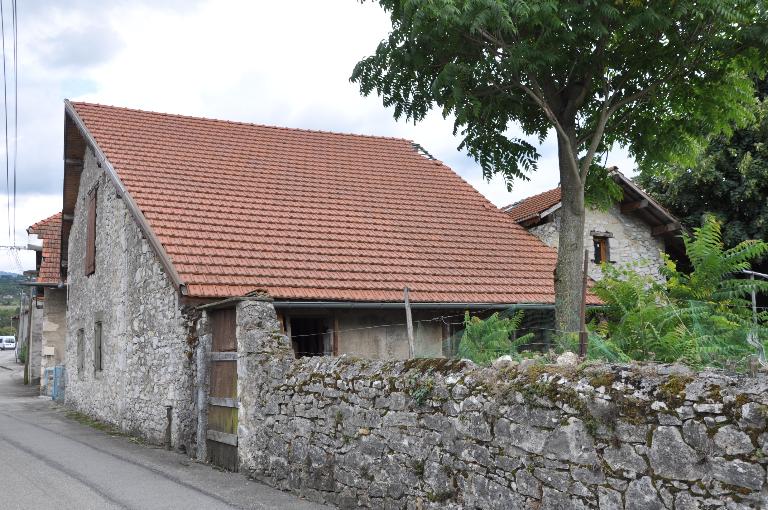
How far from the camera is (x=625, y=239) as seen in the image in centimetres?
1806

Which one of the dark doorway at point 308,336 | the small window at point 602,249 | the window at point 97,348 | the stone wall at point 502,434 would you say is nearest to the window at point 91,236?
the window at point 97,348

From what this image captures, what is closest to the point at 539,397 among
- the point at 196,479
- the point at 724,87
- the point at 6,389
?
the point at 196,479

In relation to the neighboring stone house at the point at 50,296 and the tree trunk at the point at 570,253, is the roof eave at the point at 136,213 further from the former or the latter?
the neighboring stone house at the point at 50,296

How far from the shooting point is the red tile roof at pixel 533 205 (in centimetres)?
1689

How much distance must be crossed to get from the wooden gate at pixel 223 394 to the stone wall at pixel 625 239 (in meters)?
9.40

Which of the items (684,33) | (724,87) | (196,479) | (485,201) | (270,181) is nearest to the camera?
(196,479)

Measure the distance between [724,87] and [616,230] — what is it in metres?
6.83

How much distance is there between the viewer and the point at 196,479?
29.5 feet

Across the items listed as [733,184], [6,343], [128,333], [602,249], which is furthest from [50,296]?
[6,343]

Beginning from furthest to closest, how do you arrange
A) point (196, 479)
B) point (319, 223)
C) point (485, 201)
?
point (485, 201)
point (319, 223)
point (196, 479)

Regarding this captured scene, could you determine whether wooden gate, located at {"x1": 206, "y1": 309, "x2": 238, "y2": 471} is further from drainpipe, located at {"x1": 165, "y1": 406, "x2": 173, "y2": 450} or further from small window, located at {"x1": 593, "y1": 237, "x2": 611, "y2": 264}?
small window, located at {"x1": 593, "y1": 237, "x2": 611, "y2": 264}

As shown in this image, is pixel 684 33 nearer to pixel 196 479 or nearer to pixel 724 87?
pixel 724 87

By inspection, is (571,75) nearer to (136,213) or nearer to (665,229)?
(136,213)

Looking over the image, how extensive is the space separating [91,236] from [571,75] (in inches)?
445
